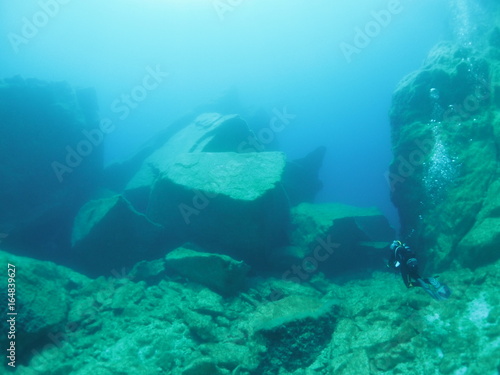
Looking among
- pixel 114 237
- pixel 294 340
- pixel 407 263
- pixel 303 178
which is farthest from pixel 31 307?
pixel 303 178

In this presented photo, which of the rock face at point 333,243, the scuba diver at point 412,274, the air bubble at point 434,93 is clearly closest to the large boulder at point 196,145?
the rock face at point 333,243

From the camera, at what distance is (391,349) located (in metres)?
4.57

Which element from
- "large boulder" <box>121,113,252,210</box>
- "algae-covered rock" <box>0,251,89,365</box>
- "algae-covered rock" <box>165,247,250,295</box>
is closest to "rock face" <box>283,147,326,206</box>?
"large boulder" <box>121,113,252,210</box>

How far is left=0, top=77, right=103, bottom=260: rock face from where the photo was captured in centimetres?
1228

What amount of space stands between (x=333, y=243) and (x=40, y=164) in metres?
12.5

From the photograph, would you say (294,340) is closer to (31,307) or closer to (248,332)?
(248,332)

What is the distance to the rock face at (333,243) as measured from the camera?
10.2 metres

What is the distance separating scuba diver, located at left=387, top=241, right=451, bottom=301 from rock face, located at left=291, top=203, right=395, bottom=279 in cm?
387

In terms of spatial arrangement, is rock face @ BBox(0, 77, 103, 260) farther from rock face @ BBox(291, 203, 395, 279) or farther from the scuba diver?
the scuba diver

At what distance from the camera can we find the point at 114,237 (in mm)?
10062

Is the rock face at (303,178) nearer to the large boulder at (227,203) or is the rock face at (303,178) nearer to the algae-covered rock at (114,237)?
the large boulder at (227,203)

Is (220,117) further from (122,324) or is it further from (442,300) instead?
(442,300)

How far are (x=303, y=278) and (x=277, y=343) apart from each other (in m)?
4.28

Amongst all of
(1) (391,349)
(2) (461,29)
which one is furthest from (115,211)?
(2) (461,29)
